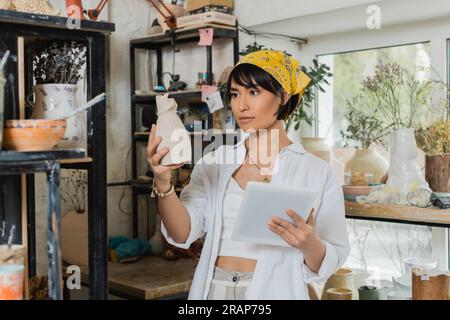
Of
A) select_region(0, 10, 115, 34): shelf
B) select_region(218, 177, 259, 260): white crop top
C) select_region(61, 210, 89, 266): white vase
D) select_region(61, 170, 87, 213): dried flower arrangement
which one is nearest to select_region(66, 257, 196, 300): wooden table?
select_region(61, 210, 89, 266): white vase

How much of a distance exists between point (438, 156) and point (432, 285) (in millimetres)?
484

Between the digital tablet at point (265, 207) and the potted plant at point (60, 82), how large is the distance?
0.48 m

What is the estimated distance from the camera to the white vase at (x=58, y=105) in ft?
5.14

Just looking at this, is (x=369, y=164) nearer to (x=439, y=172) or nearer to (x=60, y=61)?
(x=439, y=172)

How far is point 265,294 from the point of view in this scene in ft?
5.62

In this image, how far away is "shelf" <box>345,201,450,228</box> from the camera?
2172 mm

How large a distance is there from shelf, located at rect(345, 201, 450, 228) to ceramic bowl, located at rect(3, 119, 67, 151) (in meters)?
1.45

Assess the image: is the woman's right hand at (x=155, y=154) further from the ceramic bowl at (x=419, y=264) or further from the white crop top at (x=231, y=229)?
the ceramic bowl at (x=419, y=264)

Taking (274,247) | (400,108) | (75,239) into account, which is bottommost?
(75,239)

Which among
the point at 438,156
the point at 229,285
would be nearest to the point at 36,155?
the point at 229,285

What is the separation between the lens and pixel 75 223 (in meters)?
3.37

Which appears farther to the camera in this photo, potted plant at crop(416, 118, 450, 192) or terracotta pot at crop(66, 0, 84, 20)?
potted plant at crop(416, 118, 450, 192)

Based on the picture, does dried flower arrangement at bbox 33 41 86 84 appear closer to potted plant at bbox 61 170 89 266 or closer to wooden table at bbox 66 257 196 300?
wooden table at bbox 66 257 196 300
